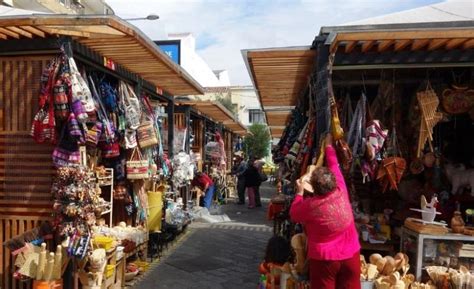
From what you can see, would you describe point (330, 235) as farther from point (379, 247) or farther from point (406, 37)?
point (406, 37)

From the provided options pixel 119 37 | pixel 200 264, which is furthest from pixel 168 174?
pixel 119 37

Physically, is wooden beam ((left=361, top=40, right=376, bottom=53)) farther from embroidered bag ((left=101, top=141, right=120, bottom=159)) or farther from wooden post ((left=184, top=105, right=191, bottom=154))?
wooden post ((left=184, top=105, right=191, bottom=154))

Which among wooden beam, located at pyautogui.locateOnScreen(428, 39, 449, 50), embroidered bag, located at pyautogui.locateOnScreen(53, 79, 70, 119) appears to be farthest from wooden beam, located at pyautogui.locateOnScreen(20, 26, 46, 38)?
wooden beam, located at pyautogui.locateOnScreen(428, 39, 449, 50)

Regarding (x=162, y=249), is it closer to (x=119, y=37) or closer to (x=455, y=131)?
(x=119, y=37)

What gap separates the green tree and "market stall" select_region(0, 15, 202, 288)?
25.4 m

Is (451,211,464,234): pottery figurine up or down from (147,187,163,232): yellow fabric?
up

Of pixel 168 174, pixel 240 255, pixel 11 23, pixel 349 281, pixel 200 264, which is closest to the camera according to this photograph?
pixel 349 281

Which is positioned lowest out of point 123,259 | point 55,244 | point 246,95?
point 123,259

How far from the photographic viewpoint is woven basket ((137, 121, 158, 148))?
6.01 metres

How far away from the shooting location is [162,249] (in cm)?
766

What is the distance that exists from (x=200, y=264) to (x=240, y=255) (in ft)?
3.00

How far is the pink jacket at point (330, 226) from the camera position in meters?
3.40

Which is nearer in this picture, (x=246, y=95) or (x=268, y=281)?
(x=268, y=281)

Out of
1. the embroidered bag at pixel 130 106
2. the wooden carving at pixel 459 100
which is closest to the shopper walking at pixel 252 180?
the embroidered bag at pixel 130 106
